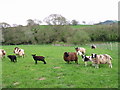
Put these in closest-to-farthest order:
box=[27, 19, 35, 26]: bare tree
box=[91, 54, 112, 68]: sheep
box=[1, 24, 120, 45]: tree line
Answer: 1. box=[91, 54, 112, 68]: sheep
2. box=[1, 24, 120, 45]: tree line
3. box=[27, 19, 35, 26]: bare tree

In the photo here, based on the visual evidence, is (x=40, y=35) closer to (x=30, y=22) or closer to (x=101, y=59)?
(x=30, y=22)

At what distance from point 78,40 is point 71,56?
42.1m

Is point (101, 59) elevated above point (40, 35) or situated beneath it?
situated beneath

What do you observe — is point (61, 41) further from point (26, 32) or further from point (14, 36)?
point (14, 36)

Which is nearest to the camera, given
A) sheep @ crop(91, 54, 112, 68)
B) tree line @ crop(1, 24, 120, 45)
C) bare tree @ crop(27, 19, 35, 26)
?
sheep @ crop(91, 54, 112, 68)

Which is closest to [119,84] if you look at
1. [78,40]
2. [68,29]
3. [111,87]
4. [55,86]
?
[111,87]

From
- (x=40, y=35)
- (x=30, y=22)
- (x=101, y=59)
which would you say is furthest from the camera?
(x=30, y=22)

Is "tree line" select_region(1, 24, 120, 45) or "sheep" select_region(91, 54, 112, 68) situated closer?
"sheep" select_region(91, 54, 112, 68)

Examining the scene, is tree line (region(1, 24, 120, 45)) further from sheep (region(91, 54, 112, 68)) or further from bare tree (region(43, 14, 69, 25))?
sheep (region(91, 54, 112, 68))

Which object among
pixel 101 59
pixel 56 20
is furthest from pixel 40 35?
pixel 101 59

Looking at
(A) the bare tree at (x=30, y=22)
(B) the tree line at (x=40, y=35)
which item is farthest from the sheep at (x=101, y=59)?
(A) the bare tree at (x=30, y=22)

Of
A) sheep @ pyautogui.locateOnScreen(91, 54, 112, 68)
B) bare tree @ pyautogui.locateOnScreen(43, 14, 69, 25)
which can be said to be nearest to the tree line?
bare tree @ pyautogui.locateOnScreen(43, 14, 69, 25)

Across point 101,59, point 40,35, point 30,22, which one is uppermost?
point 30,22

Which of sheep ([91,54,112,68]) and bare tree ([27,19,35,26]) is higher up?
bare tree ([27,19,35,26])
